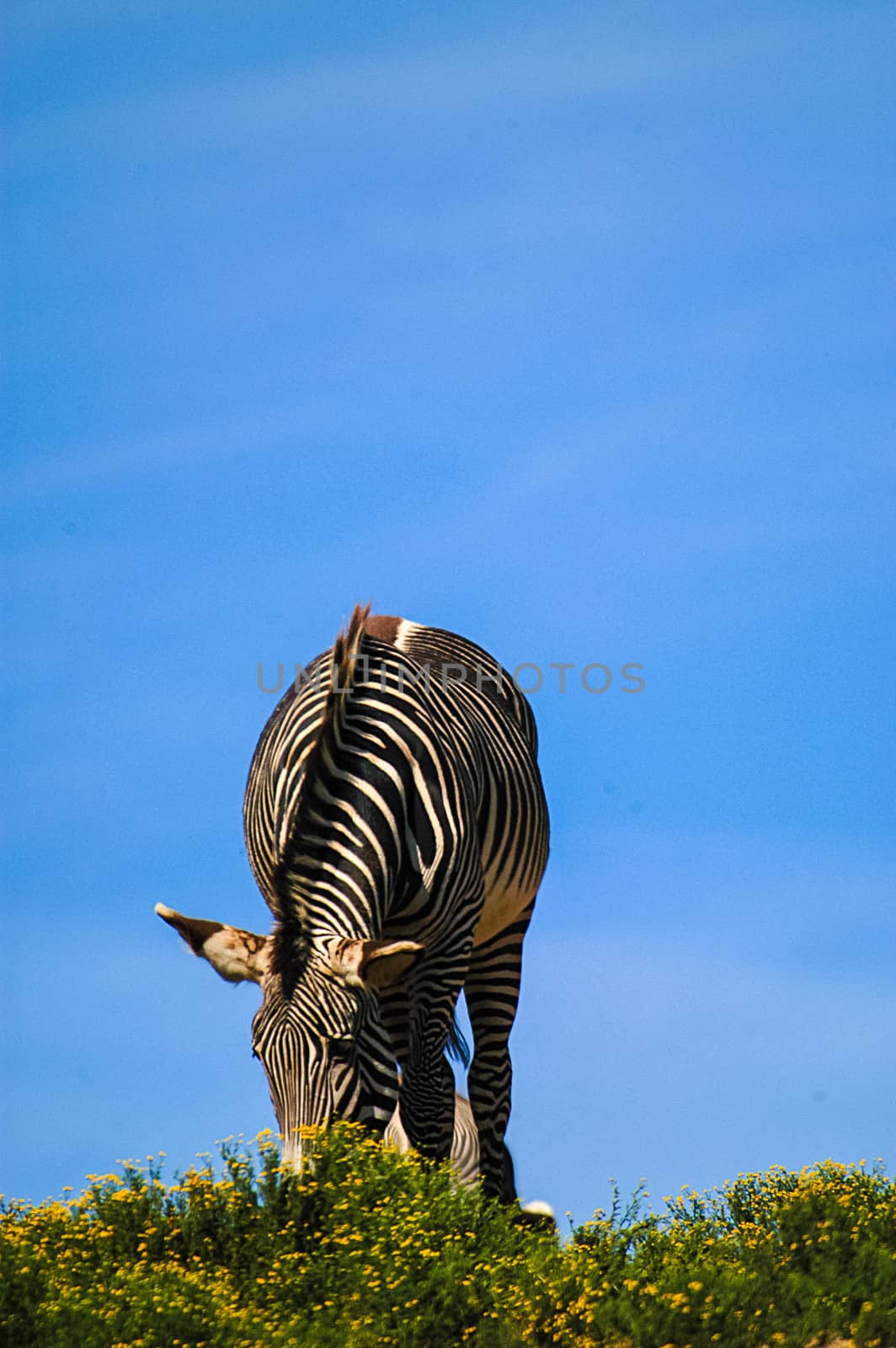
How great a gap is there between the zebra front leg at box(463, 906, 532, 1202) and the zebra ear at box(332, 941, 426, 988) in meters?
4.14

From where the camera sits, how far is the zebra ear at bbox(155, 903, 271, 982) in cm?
1093

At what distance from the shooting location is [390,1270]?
9.50 metres

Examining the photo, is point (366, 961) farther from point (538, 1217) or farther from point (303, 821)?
point (538, 1217)

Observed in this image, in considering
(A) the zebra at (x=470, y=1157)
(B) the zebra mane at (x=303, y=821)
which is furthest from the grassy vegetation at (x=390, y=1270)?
(A) the zebra at (x=470, y=1157)

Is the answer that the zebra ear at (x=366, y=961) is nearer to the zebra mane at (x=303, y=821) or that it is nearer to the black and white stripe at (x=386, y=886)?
the black and white stripe at (x=386, y=886)

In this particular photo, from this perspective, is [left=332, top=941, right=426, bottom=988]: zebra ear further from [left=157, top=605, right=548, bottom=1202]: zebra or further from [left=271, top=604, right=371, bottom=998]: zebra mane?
[left=271, top=604, right=371, bottom=998]: zebra mane

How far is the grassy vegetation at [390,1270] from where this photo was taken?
9.21 meters

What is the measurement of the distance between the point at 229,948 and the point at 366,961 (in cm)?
102

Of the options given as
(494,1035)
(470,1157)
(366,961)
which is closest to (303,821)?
(366,961)

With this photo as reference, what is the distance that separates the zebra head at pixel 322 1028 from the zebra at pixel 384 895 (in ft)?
0.04

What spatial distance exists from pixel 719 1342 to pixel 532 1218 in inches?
275

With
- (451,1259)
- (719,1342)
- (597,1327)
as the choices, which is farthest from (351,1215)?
(719,1342)

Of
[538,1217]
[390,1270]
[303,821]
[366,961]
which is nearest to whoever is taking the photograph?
[390,1270]

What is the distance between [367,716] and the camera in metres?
12.4
